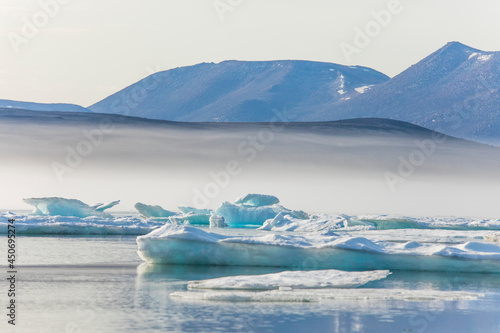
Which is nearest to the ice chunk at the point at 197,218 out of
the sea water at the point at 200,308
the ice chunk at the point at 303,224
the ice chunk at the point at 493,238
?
the ice chunk at the point at 303,224

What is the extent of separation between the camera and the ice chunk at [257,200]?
146 feet

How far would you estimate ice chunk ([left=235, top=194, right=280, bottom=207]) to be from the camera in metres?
44.5

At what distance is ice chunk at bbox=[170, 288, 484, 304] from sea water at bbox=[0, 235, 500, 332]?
235mm

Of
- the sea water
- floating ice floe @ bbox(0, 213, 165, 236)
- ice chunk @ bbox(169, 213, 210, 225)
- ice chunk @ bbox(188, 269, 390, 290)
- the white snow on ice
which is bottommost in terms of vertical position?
the sea water

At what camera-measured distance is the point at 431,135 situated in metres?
70.6

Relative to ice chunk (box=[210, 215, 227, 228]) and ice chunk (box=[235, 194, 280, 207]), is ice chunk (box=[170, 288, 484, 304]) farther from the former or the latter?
ice chunk (box=[235, 194, 280, 207])

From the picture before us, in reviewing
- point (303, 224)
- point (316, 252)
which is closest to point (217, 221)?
point (303, 224)

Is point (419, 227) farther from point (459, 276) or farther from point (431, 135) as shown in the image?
point (431, 135)

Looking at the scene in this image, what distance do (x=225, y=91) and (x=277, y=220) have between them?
9052 cm

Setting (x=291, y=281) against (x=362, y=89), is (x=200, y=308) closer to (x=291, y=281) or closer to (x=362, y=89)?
(x=291, y=281)

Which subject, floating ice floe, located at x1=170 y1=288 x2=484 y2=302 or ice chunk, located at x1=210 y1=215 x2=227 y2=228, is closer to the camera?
floating ice floe, located at x1=170 y1=288 x2=484 y2=302

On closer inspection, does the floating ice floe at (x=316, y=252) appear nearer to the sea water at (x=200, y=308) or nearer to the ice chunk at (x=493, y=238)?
the sea water at (x=200, y=308)

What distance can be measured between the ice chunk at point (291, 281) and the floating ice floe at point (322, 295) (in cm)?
31

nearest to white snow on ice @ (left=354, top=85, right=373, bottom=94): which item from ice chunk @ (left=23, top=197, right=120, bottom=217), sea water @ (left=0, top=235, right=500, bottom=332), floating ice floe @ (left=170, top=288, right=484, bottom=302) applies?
ice chunk @ (left=23, top=197, right=120, bottom=217)
